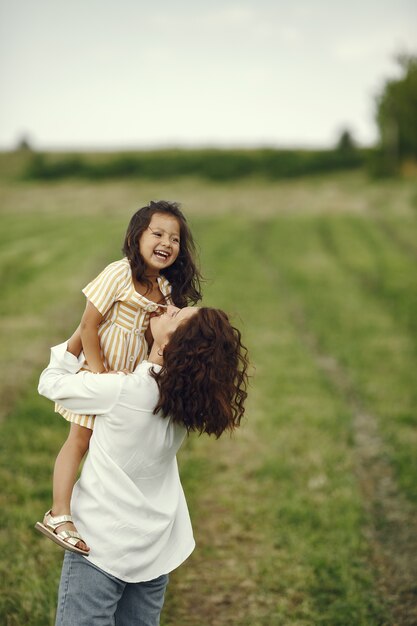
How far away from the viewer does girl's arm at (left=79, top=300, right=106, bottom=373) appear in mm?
2953

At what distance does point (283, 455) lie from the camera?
6.68 meters

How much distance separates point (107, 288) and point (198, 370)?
0.85 m

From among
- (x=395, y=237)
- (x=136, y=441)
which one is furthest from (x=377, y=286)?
(x=136, y=441)

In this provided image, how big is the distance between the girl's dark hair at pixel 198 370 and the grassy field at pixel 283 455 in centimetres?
214

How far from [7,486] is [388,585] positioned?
3.21m

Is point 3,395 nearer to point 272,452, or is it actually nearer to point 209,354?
point 272,452

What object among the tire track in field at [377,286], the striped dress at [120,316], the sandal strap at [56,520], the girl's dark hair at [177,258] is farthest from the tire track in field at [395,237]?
the sandal strap at [56,520]

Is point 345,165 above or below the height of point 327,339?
above

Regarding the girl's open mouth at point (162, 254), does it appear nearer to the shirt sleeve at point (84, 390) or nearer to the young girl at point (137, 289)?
the young girl at point (137, 289)

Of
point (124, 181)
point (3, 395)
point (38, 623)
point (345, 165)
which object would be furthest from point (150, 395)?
point (345, 165)

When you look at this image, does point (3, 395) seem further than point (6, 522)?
Yes

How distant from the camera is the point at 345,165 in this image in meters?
47.1

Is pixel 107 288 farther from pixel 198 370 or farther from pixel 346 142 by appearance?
pixel 346 142

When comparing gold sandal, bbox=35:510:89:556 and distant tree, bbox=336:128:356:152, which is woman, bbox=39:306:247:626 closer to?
gold sandal, bbox=35:510:89:556
